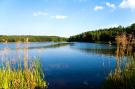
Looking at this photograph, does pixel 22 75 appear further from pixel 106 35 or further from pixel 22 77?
pixel 106 35

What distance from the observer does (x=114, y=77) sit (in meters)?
9.52

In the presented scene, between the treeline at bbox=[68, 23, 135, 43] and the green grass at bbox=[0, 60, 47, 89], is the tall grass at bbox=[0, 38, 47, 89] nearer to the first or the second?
the green grass at bbox=[0, 60, 47, 89]

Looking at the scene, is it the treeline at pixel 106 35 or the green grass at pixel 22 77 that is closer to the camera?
the green grass at pixel 22 77

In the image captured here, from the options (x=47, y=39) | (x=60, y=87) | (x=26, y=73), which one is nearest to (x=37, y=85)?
(x=26, y=73)

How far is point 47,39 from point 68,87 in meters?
135

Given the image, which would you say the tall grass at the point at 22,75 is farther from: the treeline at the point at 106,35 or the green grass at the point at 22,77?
the treeline at the point at 106,35

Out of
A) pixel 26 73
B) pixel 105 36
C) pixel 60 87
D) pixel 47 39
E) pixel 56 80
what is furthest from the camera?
pixel 47 39

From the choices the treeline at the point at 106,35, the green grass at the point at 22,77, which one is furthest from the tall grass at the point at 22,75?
the treeline at the point at 106,35

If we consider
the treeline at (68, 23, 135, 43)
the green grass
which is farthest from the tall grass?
the treeline at (68, 23, 135, 43)

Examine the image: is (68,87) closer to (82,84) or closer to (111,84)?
(82,84)

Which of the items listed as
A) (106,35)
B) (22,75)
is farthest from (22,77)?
(106,35)

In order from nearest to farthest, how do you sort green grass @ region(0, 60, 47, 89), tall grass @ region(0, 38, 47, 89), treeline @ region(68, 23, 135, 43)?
green grass @ region(0, 60, 47, 89)
tall grass @ region(0, 38, 47, 89)
treeline @ region(68, 23, 135, 43)

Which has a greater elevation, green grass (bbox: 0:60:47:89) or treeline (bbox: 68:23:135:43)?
treeline (bbox: 68:23:135:43)

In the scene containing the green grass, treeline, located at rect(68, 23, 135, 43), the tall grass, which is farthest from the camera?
treeline, located at rect(68, 23, 135, 43)
